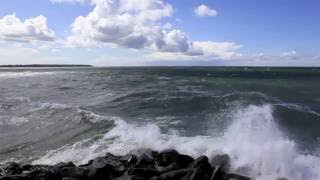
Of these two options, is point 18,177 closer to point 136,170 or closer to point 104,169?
point 104,169

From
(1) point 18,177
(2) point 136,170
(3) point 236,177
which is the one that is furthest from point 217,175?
(1) point 18,177

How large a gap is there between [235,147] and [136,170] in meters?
4.72

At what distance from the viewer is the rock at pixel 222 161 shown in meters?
12.9

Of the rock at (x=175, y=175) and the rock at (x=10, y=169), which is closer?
the rock at (x=175, y=175)

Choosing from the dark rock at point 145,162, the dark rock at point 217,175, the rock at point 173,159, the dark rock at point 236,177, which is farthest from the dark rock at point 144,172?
the dark rock at point 236,177

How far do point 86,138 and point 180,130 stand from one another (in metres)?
4.40

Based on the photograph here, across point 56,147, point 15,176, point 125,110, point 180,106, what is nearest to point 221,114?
point 180,106

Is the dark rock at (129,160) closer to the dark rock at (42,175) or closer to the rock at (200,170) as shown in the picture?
the rock at (200,170)

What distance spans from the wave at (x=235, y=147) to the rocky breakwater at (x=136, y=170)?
1.20 metres

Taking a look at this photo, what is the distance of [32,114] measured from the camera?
1031 inches

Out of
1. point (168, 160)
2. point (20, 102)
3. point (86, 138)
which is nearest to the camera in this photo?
point (168, 160)

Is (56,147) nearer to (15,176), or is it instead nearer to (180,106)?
(15,176)

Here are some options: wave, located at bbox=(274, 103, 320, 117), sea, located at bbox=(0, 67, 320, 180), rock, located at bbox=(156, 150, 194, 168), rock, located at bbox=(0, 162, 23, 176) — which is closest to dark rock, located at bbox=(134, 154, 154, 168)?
rock, located at bbox=(156, 150, 194, 168)

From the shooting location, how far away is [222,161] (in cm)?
1320
